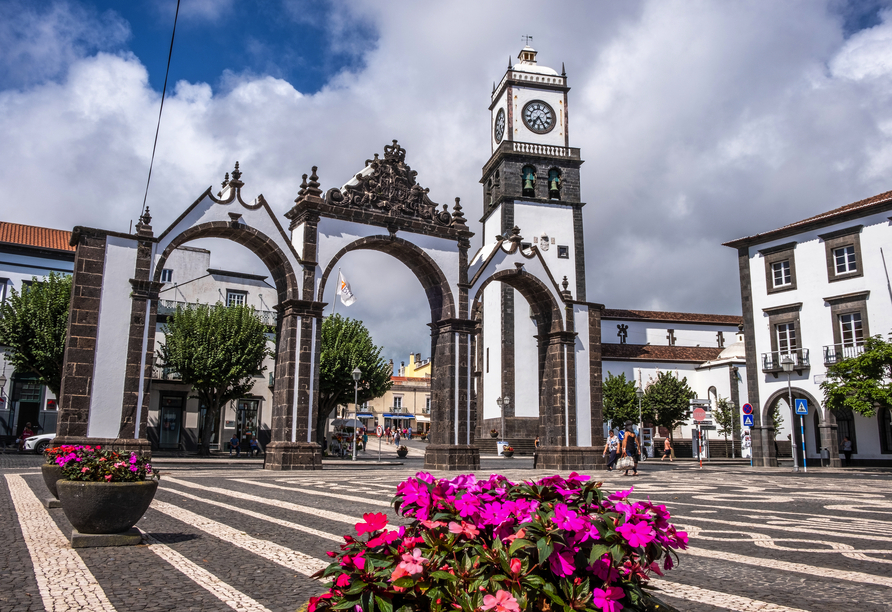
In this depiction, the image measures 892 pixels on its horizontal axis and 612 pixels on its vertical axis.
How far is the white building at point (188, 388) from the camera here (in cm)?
3800

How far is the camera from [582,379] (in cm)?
2523

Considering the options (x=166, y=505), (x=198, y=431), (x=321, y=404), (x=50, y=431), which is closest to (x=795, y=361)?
(x=321, y=404)

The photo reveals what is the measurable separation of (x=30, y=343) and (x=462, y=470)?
20.1 metres

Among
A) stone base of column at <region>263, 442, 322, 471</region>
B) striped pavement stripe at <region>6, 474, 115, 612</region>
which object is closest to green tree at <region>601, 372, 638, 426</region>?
stone base of column at <region>263, 442, 322, 471</region>

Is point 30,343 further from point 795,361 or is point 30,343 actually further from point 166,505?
point 795,361

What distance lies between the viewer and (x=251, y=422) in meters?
40.3

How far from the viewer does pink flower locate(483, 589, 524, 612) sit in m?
1.93

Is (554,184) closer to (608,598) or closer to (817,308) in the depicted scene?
(817,308)

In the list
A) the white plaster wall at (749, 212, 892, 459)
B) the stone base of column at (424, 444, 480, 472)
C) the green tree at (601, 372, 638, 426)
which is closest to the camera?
the stone base of column at (424, 444, 480, 472)

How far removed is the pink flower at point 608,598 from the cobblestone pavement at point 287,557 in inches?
90.5

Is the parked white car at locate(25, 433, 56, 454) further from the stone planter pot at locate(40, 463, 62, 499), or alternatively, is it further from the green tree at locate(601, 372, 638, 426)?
the green tree at locate(601, 372, 638, 426)

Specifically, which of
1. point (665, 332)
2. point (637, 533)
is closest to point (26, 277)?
point (637, 533)

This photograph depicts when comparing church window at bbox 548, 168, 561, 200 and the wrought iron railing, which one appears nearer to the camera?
the wrought iron railing

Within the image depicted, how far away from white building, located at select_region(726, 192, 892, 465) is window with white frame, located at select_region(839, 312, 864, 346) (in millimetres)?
39
